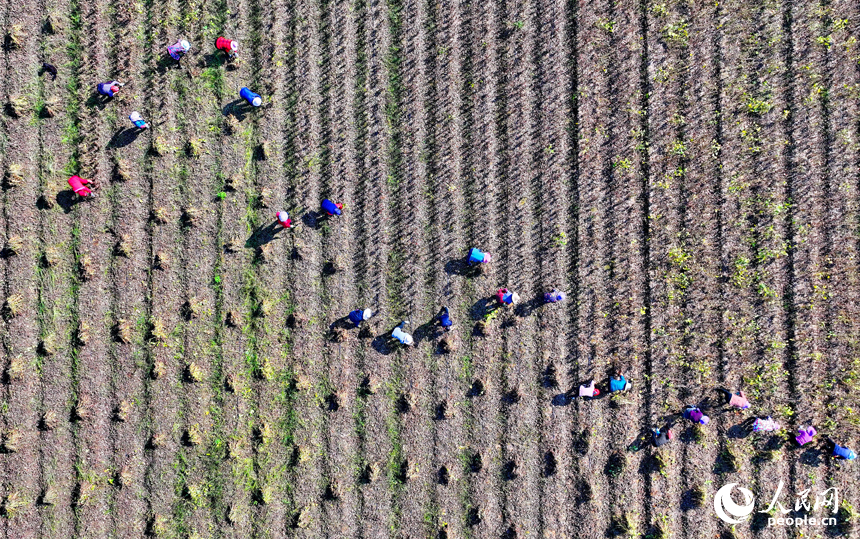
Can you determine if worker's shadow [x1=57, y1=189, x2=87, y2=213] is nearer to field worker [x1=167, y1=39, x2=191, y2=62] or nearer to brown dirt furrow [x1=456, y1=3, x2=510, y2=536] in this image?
field worker [x1=167, y1=39, x2=191, y2=62]

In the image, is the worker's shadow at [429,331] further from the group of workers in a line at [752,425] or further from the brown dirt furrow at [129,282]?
the brown dirt furrow at [129,282]

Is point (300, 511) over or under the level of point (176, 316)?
under

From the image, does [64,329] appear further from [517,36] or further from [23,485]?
[517,36]

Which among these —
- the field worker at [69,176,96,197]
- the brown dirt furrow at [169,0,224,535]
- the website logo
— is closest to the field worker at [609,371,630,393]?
the website logo

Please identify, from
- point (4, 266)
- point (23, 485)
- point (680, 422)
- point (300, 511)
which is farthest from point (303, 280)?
point (680, 422)

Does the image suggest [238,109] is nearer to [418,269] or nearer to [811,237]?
A: [418,269]

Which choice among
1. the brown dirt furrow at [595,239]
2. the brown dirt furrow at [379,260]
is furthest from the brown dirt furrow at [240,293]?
the brown dirt furrow at [595,239]

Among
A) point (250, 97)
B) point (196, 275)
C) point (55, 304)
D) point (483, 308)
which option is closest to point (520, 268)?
point (483, 308)
